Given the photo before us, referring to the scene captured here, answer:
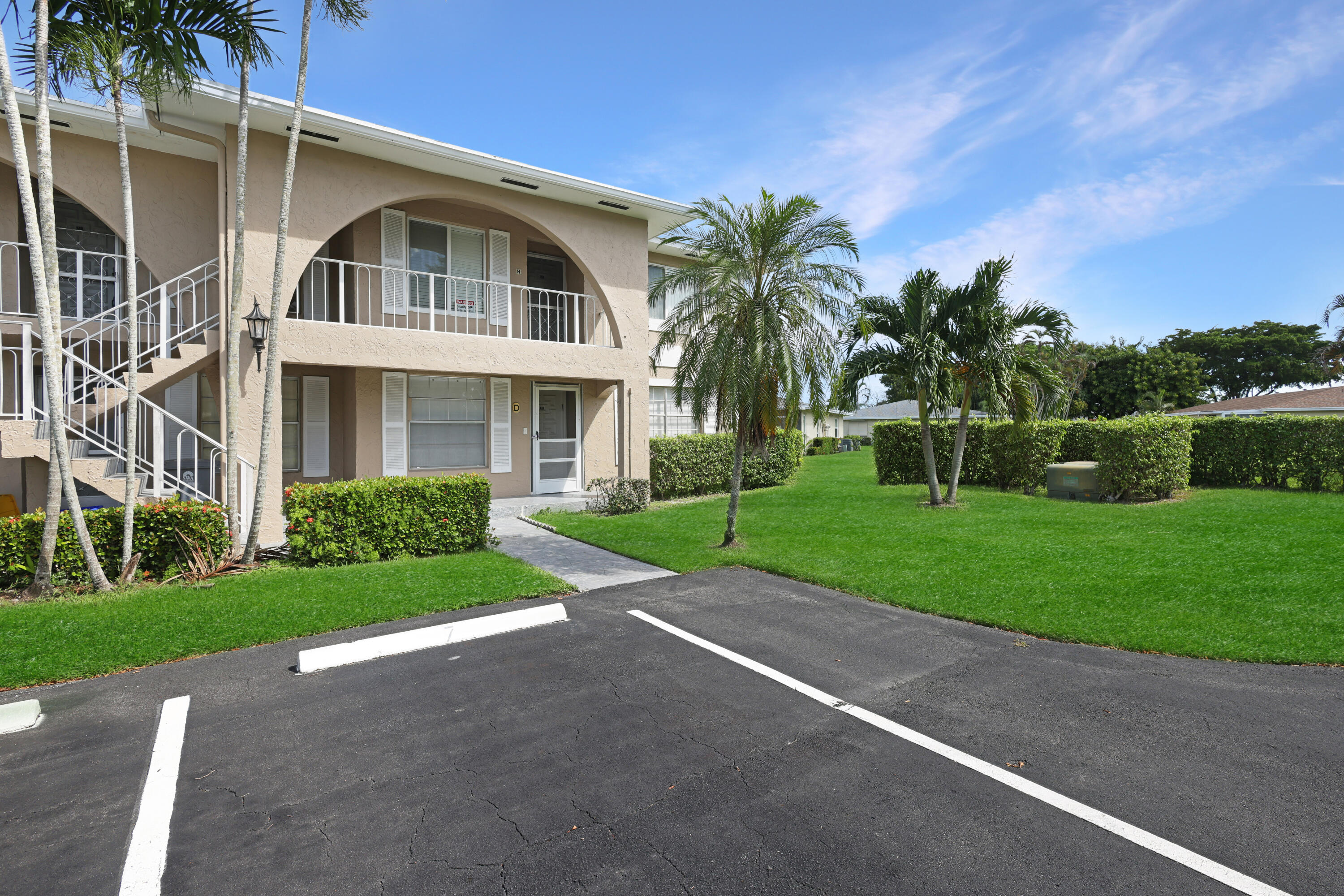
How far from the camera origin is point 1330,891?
8.05 feet

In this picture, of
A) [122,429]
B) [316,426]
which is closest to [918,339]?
[316,426]

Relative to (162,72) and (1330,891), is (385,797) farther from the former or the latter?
(162,72)

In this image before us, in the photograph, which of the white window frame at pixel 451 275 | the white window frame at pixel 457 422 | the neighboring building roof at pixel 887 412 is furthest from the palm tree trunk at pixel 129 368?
the neighboring building roof at pixel 887 412

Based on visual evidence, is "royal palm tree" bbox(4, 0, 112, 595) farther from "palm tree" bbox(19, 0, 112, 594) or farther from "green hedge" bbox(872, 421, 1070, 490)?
"green hedge" bbox(872, 421, 1070, 490)

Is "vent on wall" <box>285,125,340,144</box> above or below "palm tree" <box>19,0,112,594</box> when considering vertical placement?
above

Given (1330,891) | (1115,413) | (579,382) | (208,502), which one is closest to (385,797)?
(1330,891)

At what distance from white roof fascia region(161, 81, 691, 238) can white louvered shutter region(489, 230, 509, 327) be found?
185cm

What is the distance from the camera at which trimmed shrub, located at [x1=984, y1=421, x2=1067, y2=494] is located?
14.7 m

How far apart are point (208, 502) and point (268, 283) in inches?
129

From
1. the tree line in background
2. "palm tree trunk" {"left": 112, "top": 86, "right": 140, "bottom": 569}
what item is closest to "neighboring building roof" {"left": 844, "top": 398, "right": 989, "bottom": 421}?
the tree line in background

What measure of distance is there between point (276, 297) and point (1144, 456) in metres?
14.6

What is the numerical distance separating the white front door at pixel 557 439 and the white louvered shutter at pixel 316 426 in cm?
391

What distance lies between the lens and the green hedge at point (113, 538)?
6613 mm

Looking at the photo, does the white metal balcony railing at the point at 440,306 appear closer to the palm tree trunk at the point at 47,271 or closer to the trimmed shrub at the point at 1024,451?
the palm tree trunk at the point at 47,271
